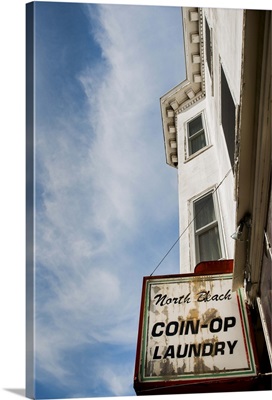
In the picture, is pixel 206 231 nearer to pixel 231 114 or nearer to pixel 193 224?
pixel 193 224

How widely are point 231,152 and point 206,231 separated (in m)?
2.26

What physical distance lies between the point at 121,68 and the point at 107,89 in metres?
0.42

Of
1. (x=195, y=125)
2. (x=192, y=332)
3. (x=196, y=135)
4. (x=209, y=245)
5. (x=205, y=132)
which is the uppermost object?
(x=195, y=125)

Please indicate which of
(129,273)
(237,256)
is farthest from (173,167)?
(237,256)

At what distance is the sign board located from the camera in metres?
4.82

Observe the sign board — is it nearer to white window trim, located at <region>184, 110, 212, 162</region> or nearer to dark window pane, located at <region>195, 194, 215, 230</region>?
dark window pane, located at <region>195, 194, 215, 230</region>

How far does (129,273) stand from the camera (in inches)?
299

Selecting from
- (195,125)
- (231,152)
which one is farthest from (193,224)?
(195,125)

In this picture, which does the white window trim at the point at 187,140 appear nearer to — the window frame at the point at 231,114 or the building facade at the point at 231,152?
the building facade at the point at 231,152

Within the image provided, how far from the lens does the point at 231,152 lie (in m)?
6.73

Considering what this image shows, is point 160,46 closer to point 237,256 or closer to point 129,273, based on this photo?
point 129,273

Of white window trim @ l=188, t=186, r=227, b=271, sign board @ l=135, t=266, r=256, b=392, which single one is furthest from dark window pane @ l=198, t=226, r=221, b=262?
sign board @ l=135, t=266, r=256, b=392

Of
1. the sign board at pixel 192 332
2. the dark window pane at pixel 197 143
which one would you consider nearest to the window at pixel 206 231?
the dark window pane at pixel 197 143

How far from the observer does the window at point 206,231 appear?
26.9 ft
